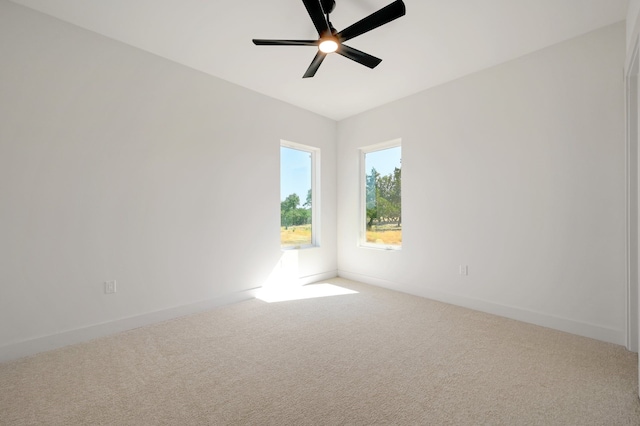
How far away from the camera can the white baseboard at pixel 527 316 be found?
2.53 m

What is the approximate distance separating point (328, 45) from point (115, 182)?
2.33m

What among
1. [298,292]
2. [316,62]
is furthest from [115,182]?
[298,292]

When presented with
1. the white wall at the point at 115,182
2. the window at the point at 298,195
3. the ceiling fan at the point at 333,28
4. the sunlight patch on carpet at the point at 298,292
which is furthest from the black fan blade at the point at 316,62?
the sunlight patch on carpet at the point at 298,292

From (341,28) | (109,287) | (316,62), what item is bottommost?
(109,287)

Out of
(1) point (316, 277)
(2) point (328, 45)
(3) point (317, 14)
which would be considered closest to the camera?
(3) point (317, 14)

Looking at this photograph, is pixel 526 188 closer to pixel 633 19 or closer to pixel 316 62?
pixel 633 19

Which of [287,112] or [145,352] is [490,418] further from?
[287,112]

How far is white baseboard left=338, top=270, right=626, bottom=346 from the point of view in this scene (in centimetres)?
253

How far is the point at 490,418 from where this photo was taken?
1.60m

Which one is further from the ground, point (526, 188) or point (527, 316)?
point (526, 188)

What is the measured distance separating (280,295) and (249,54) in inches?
116

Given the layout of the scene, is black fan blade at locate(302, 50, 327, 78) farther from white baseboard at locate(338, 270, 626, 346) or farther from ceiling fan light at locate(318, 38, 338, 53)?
white baseboard at locate(338, 270, 626, 346)

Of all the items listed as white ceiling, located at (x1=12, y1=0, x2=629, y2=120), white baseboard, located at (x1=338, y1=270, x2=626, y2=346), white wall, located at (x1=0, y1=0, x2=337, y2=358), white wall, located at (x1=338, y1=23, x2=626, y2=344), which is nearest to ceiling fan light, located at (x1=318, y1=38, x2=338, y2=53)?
white ceiling, located at (x1=12, y1=0, x2=629, y2=120)

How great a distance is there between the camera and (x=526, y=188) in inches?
118
